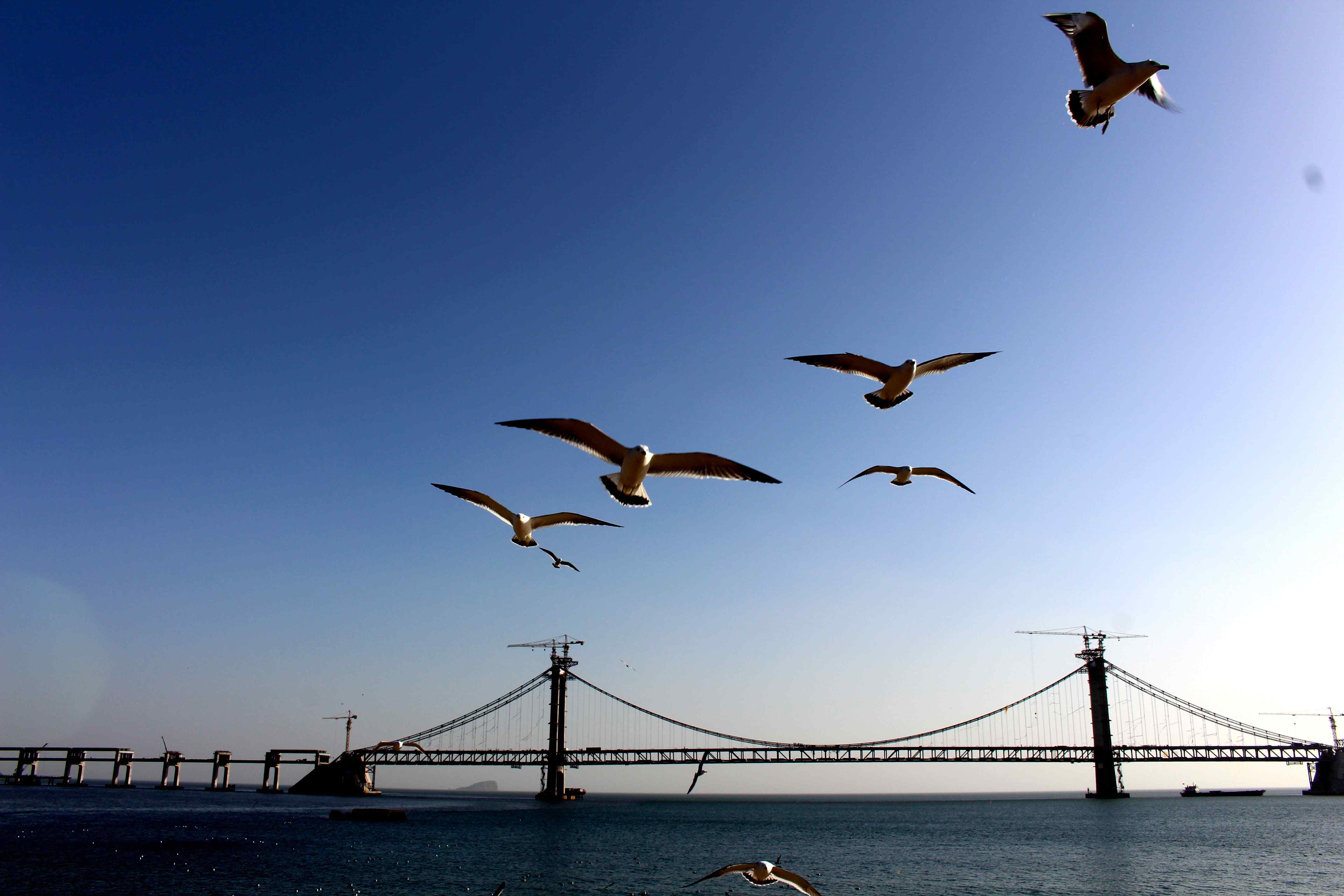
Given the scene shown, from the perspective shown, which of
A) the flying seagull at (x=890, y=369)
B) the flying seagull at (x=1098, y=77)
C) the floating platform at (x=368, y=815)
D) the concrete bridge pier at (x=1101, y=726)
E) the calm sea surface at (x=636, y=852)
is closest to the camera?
the flying seagull at (x=1098, y=77)

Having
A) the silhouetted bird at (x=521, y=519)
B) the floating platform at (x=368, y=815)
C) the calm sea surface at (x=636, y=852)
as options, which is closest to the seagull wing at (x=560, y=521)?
the silhouetted bird at (x=521, y=519)

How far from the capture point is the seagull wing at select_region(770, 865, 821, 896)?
29.6 feet

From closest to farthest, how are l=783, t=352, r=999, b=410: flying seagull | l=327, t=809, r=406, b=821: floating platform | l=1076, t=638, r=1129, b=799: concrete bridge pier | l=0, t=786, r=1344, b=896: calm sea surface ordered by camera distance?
l=783, t=352, r=999, b=410: flying seagull
l=0, t=786, r=1344, b=896: calm sea surface
l=327, t=809, r=406, b=821: floating platform
l=1076, t=638, r=1129, b=799: concrete bridge pier

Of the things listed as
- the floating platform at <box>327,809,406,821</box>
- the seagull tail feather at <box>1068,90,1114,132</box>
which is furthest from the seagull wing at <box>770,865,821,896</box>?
the floating platform at <box>327,809,406,821</box>

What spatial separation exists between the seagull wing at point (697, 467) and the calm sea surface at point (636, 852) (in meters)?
21.2

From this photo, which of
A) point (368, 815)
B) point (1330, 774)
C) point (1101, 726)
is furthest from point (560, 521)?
point (1330, 774)

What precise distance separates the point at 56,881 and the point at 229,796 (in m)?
93.3

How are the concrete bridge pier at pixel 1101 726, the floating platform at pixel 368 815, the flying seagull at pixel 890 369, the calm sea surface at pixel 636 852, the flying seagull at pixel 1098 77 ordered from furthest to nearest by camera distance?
1. the concrete bridge pier at pixel 1101 726
2. the floating platform at pixel 368 815
3. the calm sea surface at pixel 636 852
4. the flying seagull at pixel 890 369
5. the flying seagull at pixel 1098 77

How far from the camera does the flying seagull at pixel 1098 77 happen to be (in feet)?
28.2

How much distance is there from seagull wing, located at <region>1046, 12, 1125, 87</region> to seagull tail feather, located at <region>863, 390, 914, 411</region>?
4008 millimetres

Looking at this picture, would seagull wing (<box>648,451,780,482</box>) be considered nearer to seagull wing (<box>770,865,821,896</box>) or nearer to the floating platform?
seagull wing (<box>770,865,821,896</box>)

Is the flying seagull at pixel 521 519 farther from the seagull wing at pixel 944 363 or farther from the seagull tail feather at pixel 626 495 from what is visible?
the seagull wing at pixel 944 363

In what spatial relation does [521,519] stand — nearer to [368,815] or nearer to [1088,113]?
[1088,113]

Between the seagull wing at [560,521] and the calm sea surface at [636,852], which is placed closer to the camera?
the seagull wing at [560,521]
